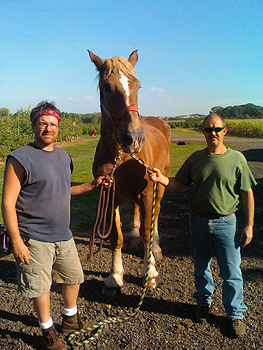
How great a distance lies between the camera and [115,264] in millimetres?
3523

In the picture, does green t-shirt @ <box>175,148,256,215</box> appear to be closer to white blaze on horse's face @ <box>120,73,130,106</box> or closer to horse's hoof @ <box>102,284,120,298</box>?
white blaze on horse's face @ <box>120,73,130,106</box>

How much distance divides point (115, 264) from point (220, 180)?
1869 mm

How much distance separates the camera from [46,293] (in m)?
2.31

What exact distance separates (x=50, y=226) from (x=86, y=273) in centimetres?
187

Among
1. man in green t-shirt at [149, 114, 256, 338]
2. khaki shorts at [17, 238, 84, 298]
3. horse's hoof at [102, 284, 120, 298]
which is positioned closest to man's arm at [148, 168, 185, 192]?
man in green t-shirt at [149, 114, 256, 338]

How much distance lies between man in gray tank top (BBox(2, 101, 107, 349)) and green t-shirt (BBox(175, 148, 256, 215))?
1.31m

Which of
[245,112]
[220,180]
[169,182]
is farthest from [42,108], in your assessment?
[245,112]

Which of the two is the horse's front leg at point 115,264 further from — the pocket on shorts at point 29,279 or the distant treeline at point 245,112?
the distant treeline at point 245,112

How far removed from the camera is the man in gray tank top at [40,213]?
7.00 ft

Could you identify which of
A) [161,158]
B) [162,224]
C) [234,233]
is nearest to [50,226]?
[234,233]

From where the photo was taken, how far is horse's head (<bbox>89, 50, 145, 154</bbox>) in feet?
8.53

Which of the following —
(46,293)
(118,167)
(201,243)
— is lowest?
(46,293)

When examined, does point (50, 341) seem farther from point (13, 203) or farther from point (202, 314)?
point (202, 314)

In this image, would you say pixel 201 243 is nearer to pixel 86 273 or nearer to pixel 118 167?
pixel 118 167
